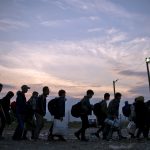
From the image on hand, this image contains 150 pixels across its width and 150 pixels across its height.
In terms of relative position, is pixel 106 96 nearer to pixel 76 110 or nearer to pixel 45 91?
pixel 76 110

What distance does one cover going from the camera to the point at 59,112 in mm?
16188

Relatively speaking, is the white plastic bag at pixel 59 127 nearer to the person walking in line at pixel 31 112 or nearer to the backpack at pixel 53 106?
the backpack at pixel 53 106

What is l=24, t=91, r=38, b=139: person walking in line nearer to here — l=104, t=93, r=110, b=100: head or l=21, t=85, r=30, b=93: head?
l=21, t=85, r=30, b=93: head

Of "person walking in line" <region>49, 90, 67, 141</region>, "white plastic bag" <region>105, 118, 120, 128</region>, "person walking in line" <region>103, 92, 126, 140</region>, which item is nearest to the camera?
"person walking in line" <region>49, 90, 67, 141</region>

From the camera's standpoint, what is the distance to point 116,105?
56.6ft

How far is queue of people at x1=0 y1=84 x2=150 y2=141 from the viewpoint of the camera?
1623cm

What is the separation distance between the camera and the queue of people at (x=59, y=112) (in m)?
16.2

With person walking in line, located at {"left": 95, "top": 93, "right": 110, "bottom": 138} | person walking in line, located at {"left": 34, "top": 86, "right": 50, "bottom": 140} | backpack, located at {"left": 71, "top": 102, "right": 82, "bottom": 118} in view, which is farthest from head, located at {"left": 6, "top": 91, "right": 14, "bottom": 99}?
person walking in line, located at {"left": 95, "top": 93, "right": 110, "bottom": 138}

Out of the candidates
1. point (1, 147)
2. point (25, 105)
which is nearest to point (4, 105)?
point (25, 105)

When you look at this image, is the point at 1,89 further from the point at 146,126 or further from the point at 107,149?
the point at 146,126

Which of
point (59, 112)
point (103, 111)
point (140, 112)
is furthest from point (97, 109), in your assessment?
point (59, 112)

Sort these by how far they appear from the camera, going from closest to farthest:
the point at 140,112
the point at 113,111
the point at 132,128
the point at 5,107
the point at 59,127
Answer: the point at 59,127
the point at 5,107
the point at 113,111
the point at 140,112
the point at 132,128

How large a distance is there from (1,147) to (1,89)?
3369 millimetres

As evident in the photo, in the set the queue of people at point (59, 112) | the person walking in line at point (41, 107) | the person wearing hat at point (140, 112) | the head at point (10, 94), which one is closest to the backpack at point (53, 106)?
the queue of people at point (59, 112)
